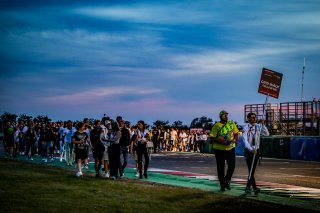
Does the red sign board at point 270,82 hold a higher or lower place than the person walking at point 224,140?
higher

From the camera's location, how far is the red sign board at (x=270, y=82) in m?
14.2

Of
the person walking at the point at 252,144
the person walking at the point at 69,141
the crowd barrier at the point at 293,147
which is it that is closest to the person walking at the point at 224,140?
the person walking at the point at 252,144

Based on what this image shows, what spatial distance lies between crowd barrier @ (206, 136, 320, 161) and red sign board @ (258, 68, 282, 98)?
1891 centimetres

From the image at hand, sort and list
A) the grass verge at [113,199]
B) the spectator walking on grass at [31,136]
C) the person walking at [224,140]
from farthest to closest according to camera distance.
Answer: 1. the spectator walking on grass at [31,136]
2. the person walking at [224,140]
3. the grass verge at [113,199]

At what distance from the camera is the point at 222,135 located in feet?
46.0

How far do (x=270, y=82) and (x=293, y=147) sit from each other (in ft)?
71.9

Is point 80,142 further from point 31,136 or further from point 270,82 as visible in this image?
point 31,136

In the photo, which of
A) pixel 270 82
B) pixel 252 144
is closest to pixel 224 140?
pixel 252 144

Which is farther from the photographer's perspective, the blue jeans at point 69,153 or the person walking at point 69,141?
the blue jeans at point 69,153

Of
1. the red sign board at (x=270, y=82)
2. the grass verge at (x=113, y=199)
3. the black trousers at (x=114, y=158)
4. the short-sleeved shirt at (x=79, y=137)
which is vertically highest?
the red sign board at (x=270, y=82)

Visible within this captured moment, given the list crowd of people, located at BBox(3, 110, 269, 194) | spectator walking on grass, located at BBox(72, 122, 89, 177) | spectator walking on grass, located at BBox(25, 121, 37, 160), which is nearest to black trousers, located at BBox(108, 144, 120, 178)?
crowd of people, located at BBox(3, 110, 269, 194)

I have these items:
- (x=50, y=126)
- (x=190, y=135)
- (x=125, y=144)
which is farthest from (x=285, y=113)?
(x=125, y=144)

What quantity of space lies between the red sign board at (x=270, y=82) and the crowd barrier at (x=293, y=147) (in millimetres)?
18907

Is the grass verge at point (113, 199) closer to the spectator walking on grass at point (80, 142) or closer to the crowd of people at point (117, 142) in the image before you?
the crowd of people at point (117, 142)
